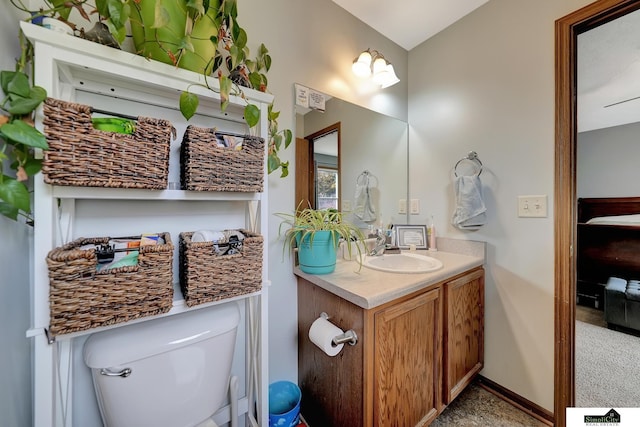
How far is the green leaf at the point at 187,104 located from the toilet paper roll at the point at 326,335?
0.90m

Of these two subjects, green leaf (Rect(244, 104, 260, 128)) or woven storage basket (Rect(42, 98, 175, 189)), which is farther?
green leaf (Rect(244, 104, 260, 128))

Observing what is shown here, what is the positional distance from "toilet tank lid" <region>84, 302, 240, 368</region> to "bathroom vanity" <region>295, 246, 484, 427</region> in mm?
438

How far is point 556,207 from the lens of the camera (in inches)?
48.3

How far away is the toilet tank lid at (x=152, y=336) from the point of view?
26.3 inches

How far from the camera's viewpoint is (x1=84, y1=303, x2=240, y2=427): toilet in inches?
26.4

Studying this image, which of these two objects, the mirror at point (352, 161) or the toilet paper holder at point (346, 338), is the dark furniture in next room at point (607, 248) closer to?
the mirror at point (352, 161)

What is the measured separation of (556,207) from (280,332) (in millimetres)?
1561

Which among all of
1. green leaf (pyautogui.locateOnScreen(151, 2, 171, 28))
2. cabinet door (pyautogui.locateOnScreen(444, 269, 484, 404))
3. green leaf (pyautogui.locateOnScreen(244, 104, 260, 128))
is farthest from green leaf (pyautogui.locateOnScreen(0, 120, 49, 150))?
cabinet door (pyautogui.locateOnScreen(444, 269, 484, 404))

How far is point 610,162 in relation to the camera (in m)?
3.06

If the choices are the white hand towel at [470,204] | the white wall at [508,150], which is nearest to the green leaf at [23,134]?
the white hand towel at [470,204]

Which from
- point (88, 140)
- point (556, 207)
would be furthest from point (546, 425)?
point (88, 140)

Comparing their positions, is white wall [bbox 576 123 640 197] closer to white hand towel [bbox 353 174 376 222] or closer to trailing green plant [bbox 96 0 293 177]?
white hand towel [bbox 353 174 376 222]

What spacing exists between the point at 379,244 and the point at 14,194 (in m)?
1.52

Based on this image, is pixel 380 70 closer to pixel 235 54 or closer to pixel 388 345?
pixel 235 54
